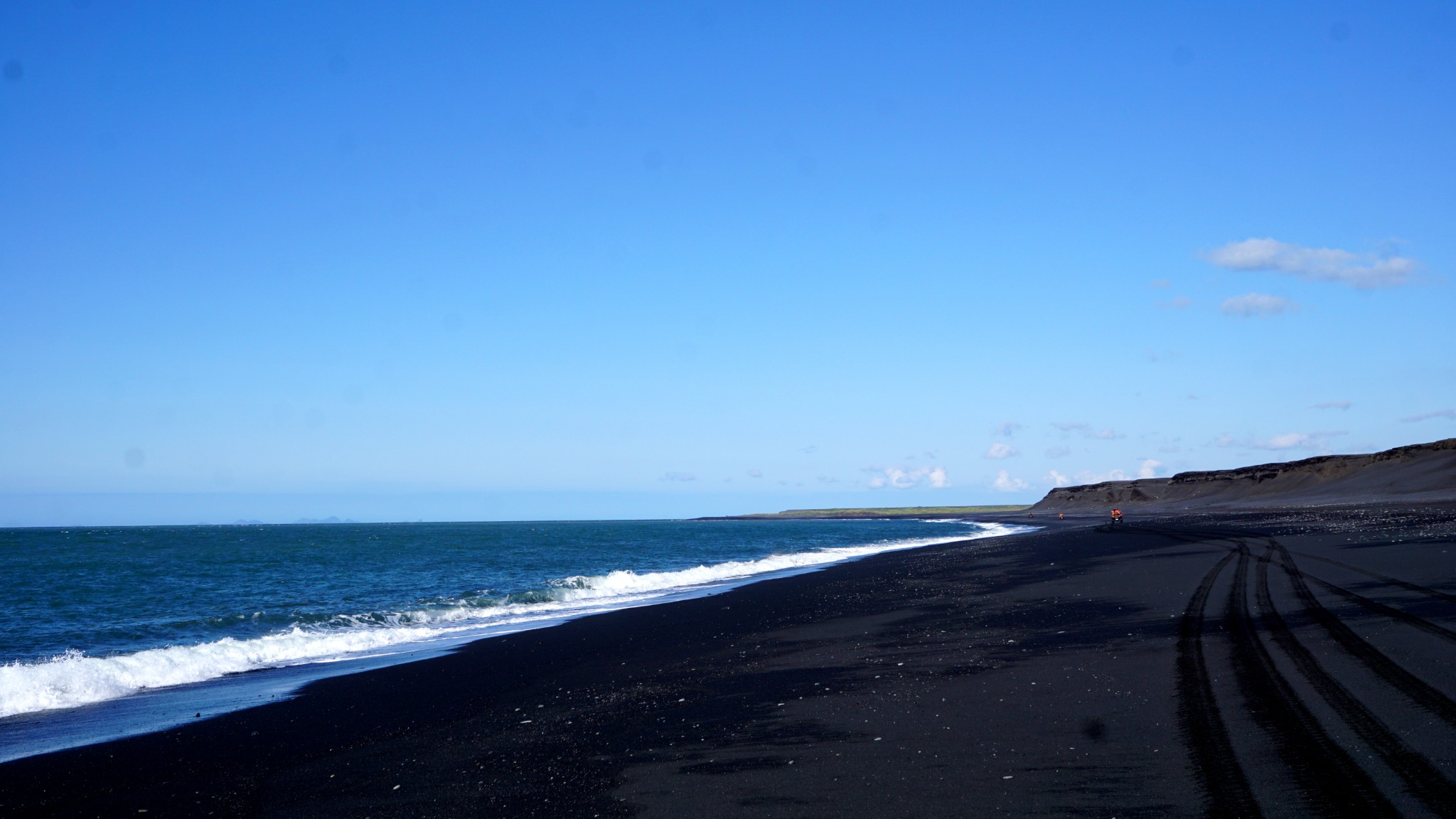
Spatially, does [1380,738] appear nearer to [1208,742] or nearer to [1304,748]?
[1304,748]

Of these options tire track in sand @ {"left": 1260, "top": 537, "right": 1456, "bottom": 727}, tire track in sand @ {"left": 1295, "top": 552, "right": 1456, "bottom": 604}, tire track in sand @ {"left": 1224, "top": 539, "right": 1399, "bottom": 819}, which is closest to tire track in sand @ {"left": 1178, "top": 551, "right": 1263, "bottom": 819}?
tire track in sand @ {"left": 1224, "top": 539, "right": 1399, "bottom": 819}

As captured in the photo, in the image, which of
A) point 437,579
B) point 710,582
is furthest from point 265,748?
point 437,579

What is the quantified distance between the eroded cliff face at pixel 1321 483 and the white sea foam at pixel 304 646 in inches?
2148

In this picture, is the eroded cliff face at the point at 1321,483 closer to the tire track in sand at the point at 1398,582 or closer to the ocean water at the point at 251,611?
the ocean water at the point at 251,611

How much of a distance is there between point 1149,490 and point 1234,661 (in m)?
140

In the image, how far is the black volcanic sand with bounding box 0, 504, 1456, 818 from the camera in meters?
6.28

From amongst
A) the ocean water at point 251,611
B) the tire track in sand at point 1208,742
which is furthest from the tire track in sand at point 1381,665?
the ocean water at point 251,611

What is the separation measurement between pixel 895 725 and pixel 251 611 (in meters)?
25.0

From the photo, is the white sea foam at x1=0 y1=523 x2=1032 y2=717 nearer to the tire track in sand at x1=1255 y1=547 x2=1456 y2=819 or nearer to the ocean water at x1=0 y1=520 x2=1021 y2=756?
the ocean water at x1=0 y1=520 x2=1021 y2=756

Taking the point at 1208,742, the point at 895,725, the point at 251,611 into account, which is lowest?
the point at 251,611

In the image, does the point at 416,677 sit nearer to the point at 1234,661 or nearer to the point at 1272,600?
the point at 1234,661

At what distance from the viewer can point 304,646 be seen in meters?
19.9

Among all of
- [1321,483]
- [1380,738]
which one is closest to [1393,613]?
[1380,738]

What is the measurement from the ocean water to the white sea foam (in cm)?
5
